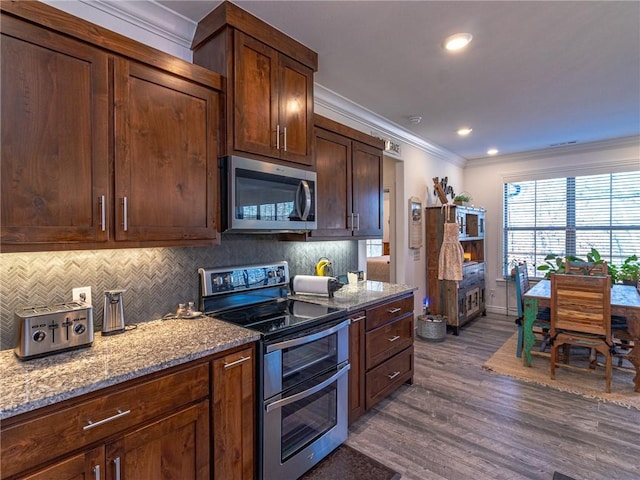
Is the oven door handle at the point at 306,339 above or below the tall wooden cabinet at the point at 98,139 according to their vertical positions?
below

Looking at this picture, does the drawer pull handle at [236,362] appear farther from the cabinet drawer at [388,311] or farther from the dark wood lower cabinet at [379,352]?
the cabinet drawer at [388,311]

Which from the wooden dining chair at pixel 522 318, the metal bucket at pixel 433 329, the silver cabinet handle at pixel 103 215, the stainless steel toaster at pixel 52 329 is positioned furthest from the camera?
the metal bucket at pixel 433 329

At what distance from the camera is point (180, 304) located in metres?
1.97

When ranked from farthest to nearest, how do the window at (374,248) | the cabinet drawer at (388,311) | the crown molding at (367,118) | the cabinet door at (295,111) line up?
the window at (374,248) < the crown molding at (367,118) < the cabinet drawer at (388,311) < the cabinet door at (295,111)

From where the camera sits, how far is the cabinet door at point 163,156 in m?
1.49

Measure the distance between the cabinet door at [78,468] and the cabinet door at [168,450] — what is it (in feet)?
0.10

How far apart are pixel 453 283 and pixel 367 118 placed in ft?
8.34

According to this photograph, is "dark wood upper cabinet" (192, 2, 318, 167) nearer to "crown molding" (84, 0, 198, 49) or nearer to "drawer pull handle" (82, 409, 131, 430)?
"crown molding" (84, 0, 198, 49)

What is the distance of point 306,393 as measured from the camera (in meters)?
1.85

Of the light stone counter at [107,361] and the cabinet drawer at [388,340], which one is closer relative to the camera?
the light stone counter at [107,361]

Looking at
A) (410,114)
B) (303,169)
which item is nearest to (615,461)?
(303,169)

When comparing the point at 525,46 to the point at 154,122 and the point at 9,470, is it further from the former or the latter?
the point at 9,470

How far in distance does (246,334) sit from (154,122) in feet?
3.75

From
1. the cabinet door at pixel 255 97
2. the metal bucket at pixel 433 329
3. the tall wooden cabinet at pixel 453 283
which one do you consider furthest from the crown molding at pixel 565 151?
the cabinet door at pixel 255 97
